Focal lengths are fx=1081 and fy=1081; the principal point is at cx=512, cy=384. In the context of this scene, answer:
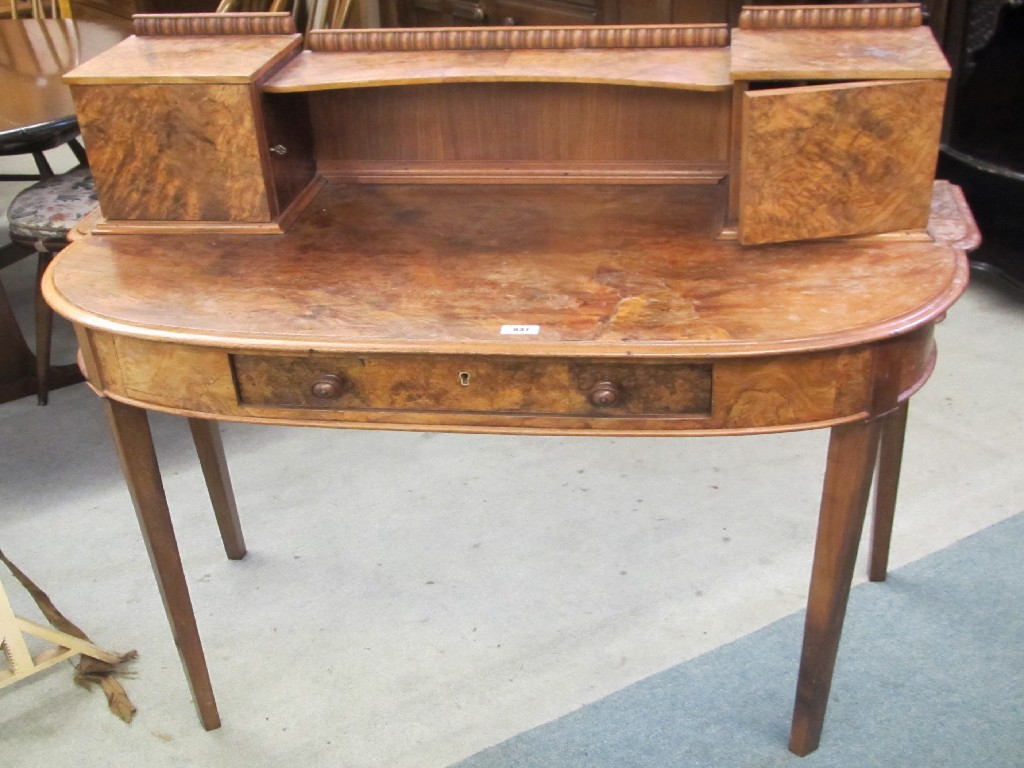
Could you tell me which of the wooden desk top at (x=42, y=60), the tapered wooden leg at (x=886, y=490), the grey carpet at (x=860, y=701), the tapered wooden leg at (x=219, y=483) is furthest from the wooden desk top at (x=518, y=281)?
the wooden desk top at (x=42, y=60)

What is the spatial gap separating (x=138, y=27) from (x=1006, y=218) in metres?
2.47

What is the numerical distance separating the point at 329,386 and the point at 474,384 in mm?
189

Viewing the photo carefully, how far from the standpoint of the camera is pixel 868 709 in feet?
5.99

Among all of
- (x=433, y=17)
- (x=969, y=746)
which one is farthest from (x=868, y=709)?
(x=433, y=17)

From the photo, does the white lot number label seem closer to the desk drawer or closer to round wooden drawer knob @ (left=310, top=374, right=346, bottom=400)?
the desk drawer

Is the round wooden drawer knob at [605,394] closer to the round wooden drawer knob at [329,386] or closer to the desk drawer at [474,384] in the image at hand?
the desk drawer at [474,384]

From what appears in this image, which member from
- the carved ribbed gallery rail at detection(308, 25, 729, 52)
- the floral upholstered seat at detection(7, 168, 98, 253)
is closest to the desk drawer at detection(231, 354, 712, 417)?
the carved ribbed gallery rail at detection(308, 25, 729, 52)

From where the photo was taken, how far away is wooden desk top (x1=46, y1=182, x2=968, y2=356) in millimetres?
1325

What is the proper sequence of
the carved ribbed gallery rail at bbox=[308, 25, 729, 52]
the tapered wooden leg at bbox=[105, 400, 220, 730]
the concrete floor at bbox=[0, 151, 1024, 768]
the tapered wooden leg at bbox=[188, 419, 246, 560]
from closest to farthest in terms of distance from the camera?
the tapered wooden leg at bbox=[105, 400, 220, 730]
the carved ribbed gallery rail at bbox=[308, 25, 729, 52]
the concrete floor at bbox=[0, 151, 1024, 768]
the tapered wooden leg at bbox=[188, 419, 246, 560]

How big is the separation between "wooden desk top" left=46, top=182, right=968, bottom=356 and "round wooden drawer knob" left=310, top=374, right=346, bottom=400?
0.24ft

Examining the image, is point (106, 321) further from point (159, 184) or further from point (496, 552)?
point (496, 552)

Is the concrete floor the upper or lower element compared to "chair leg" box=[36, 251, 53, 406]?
lower

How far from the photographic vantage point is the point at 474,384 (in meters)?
1.39

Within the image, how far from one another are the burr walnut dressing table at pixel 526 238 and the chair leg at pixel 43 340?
1305 millimetres
